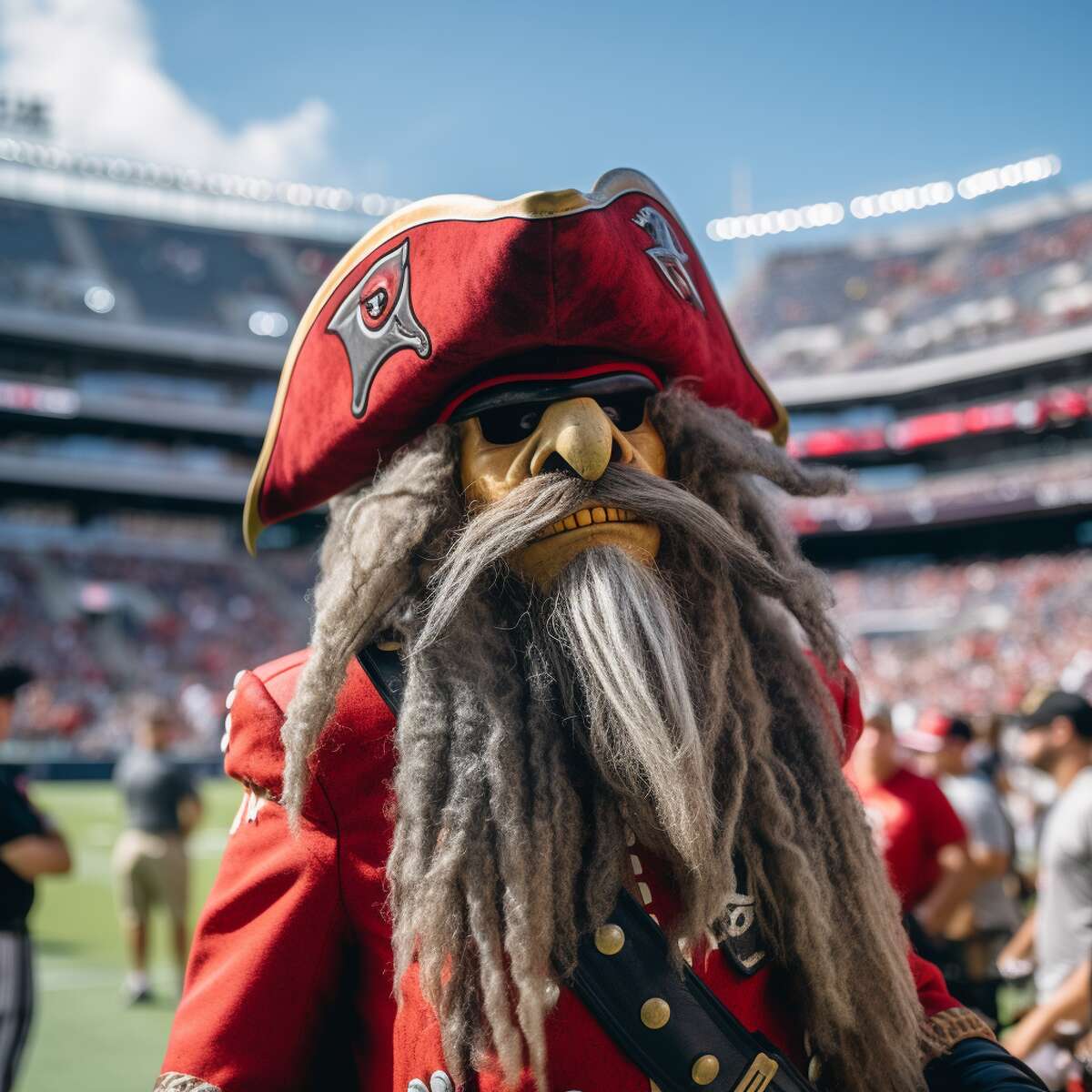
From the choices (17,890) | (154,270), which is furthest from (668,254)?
(154,270)

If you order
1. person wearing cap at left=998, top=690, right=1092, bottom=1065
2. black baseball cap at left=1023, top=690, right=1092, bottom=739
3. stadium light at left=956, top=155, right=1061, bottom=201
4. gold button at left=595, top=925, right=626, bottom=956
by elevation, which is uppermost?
stadium light at left=956, top=155, right=1061, bottom=201

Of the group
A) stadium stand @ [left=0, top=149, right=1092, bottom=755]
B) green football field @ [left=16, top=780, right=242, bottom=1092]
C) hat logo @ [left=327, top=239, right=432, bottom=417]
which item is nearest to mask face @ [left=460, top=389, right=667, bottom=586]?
hat logo @ [left=327, top=239, right=432, bottom=417]

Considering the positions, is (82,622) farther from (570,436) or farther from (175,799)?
(570,436)

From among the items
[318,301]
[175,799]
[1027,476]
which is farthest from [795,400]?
[318,301]

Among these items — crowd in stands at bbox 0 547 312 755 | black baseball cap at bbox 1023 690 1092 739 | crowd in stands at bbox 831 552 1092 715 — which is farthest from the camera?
crowd in stands at bbox 0 547 312 755

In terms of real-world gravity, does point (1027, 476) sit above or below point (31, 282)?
below

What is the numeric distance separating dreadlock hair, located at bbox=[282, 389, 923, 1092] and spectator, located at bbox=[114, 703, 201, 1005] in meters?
5.56

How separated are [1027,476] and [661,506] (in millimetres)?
30513

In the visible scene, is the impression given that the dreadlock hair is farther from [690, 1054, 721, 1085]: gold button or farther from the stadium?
the stadium

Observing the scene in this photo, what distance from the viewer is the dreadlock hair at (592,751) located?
139 centimetres

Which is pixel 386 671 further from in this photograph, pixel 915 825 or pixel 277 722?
pixel 915 825

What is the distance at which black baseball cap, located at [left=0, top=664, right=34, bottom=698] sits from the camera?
14.0 ft

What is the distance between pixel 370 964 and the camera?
152cm

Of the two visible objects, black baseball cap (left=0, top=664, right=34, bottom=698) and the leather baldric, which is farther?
black baseball cap (left=0, top=664, right=34, bottom=698)
